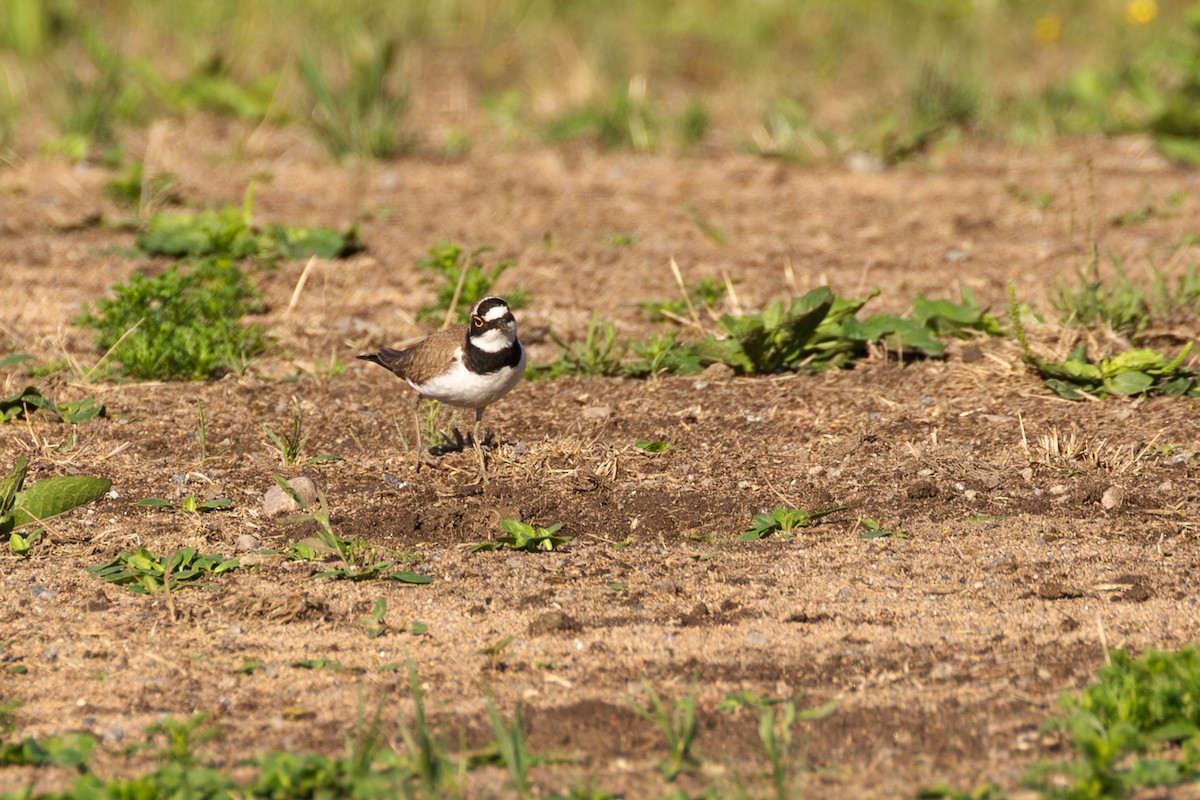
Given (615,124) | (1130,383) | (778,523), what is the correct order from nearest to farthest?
1. (778,523)
2. (1130,383)
3. (615,124)

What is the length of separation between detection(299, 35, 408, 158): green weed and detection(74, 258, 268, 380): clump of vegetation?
10.1ft

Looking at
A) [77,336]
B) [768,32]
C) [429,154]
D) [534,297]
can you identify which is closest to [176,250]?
[77,336]

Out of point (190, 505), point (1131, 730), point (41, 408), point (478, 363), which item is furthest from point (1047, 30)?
point (1131, 730)

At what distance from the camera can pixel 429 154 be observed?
10305 mm

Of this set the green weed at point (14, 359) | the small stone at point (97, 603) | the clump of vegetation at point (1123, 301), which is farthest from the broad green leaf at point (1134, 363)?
the green weed at point (14, 359)

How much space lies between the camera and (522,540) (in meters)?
4.78

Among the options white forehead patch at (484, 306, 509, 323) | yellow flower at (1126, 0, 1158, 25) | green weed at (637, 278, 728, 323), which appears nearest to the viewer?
white forehead patch at (484, 306, 509, 323)

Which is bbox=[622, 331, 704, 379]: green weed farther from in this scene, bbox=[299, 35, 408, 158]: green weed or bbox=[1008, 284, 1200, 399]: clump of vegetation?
bbox=[299, 35, 408, 158]: green weed

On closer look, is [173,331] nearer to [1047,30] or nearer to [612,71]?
[612,71]

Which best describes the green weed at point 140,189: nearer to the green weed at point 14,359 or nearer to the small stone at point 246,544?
the green weed at point 14,359

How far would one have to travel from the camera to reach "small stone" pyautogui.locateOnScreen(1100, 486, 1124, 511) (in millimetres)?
4973

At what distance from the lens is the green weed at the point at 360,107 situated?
31.7ft

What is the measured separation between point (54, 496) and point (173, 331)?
5.62 ft

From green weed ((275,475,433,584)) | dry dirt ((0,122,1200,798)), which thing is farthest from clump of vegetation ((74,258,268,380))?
green weed ((275,475,433,584))
